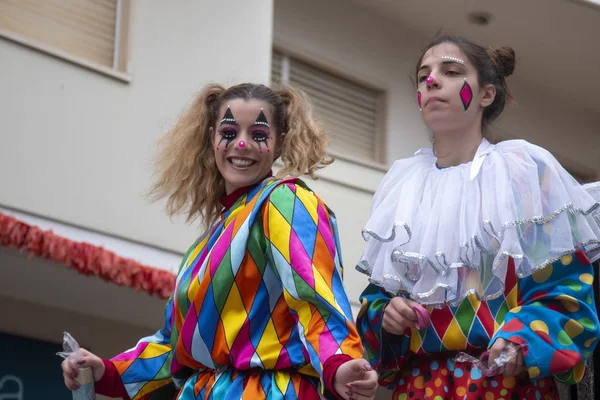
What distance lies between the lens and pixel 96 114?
21.6 feet

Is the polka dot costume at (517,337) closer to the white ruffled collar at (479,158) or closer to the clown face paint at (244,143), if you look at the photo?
the white ruffled collar at (479,158)

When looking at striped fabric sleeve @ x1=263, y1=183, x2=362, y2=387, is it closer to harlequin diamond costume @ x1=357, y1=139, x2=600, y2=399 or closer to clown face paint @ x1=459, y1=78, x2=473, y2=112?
harlequin diamond costume @ x1=357, y1=139, x2=600, y2=399

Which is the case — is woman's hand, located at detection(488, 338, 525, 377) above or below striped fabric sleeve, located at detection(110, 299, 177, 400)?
above

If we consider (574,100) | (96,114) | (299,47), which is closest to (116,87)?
(96,114)

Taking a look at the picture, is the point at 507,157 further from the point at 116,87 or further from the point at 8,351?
the point at 8,351

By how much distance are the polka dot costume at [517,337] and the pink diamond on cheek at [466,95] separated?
58 cm

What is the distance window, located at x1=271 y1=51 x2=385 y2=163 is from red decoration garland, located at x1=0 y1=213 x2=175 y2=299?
2.71 m

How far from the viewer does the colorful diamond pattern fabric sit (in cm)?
306

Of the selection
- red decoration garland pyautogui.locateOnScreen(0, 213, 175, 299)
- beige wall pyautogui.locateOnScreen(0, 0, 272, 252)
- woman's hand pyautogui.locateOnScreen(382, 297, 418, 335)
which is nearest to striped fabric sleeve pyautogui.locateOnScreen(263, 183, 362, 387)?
woman's hand pyautogui.locateOnScreen(382, 297, 418, 335)

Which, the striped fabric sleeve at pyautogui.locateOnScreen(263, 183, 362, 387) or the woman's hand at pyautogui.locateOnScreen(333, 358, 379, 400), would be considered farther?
the striped fabric sleeve at pyautogui.locateOnScreen(263, 183, 362, 387)

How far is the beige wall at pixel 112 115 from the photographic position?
623 cm

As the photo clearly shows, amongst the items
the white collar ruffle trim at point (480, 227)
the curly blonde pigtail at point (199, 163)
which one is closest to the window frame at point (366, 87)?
the curly blonde pigtail at point (199, 163)

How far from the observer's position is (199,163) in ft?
12.6

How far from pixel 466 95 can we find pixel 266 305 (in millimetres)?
992
